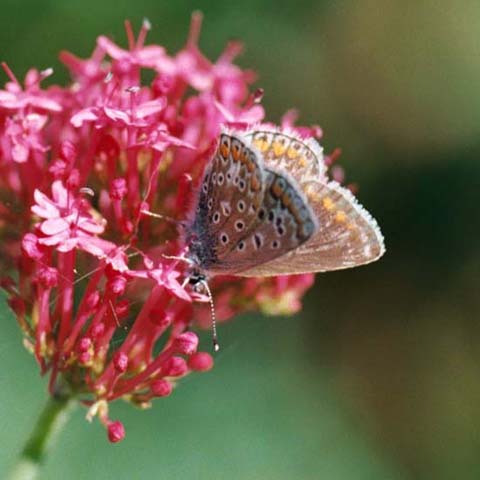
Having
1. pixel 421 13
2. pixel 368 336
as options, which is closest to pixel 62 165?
pixel 368 336

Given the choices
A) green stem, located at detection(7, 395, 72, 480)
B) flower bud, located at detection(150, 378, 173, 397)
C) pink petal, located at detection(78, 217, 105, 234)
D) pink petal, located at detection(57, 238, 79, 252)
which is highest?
pink petal, located at detection(78, 217, 105, 234)

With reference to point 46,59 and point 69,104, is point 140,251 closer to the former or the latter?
point 69,104

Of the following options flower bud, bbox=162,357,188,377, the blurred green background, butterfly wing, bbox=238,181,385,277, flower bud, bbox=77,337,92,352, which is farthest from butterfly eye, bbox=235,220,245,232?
the blurred green background

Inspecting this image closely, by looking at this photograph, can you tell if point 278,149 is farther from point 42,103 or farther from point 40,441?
point 40,441

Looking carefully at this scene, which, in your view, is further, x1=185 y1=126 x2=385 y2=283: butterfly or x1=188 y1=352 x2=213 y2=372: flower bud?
x1=188 y1=352 x2=213 y2=372: flower bud

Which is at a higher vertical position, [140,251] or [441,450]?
[140,251]

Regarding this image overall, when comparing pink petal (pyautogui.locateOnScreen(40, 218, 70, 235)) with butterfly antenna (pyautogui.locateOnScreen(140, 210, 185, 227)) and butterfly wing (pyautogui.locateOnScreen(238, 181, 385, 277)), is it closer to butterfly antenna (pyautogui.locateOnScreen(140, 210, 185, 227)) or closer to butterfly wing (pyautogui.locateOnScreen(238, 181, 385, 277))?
butterfly antenna (pyautogui.locateOnScreen(140, 210, 185, 227))

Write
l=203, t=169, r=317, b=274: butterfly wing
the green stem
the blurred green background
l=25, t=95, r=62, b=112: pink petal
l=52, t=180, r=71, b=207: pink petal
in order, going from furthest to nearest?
1. the blurred green background
2. l=25, t=95, r=62, b=112: pink petal
3. the green stem
4. l=52, t=180, r=71, b=207: pink petal
5. l=203, t=169, r=317, b=274: butterfly wing
